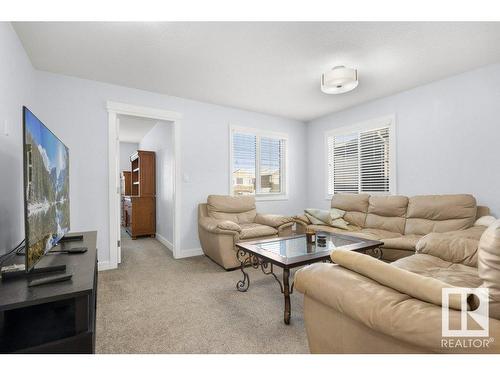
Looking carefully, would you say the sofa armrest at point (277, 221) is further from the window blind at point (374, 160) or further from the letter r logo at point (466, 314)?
the letter r logo at point (466, 314)

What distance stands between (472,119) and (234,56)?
292cm

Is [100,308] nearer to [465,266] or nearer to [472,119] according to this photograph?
[465,266]

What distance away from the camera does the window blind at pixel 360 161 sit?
3.99 m

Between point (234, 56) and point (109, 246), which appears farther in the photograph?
point (109, 246)

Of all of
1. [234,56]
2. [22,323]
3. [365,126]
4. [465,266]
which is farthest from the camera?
[365,126]

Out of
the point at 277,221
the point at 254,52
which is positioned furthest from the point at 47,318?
the point at 277,221

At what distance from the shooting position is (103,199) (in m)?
3.30

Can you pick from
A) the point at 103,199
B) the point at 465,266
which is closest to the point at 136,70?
the point at 103,199

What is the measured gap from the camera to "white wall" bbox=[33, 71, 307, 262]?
306 centimetres

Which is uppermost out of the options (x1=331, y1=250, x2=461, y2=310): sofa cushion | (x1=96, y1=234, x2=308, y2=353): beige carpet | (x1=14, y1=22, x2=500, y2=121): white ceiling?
(x1=14, y1=22, x2=500, y2=121): white ceiling

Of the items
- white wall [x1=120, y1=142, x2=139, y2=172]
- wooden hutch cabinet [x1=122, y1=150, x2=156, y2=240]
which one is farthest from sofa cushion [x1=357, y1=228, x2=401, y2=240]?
white wall [x1=120, y1=142, x2=139, y2=172]

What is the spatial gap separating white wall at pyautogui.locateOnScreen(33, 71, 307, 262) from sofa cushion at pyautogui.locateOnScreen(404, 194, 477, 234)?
2.38 metres

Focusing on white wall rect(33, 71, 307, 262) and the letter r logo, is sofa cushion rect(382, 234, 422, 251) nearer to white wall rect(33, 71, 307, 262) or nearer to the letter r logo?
the letter r logo

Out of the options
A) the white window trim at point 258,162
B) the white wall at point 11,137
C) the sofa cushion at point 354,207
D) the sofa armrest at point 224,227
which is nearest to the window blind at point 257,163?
the white window trim at point 258,162
